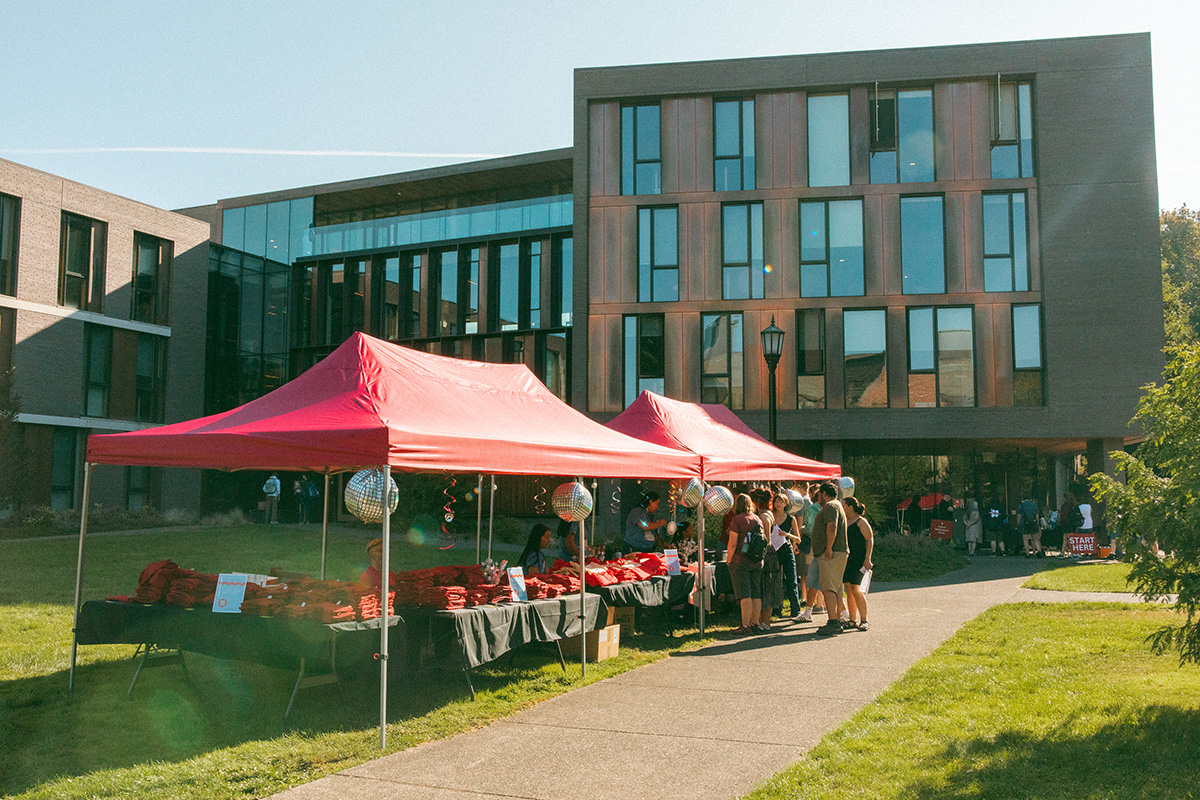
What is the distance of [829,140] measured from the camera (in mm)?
30484

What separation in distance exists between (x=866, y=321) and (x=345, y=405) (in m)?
24.4

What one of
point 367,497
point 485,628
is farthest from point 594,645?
point 367,497

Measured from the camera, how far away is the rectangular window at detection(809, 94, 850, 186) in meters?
30.4

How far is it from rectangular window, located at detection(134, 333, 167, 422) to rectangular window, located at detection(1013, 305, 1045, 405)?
29159 mm

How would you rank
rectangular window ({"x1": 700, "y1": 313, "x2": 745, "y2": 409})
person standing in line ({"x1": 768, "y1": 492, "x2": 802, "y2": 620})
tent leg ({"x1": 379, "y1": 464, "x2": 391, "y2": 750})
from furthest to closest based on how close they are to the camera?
1. rectangular window ({"x1": 700, "y1": 313, "x2": 745, "y2": 409})
2. person standing in line ({"x1": 768, "y1": 492, "x2": 802, "y2": 620})
3. tent leg ({"x1": 379, "y1": 464, "x2": 391, "y2": 750})

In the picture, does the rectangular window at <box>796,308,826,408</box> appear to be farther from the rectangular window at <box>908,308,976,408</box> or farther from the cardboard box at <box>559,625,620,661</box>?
the cardboard box at <box>559,625,620,661</box>

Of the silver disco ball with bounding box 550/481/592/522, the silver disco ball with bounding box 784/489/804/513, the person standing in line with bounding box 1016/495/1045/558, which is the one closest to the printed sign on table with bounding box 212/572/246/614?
the silver disco ball with bounding box 550/481/592/522

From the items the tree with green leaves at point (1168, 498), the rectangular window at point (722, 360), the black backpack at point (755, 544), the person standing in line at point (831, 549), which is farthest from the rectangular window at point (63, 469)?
the tree with green leaves at point (1168, 498)

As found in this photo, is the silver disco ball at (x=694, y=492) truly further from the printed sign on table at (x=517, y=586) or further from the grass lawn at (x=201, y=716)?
the printed sign on table at (x=517, y=586)

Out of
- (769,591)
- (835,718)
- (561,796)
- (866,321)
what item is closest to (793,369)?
(866,321)

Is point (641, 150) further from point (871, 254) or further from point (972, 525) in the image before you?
point (972, 525)

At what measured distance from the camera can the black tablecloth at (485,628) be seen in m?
7.93

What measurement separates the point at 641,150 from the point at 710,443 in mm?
19892

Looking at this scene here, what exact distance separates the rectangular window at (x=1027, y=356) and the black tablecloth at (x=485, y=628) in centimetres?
2346
